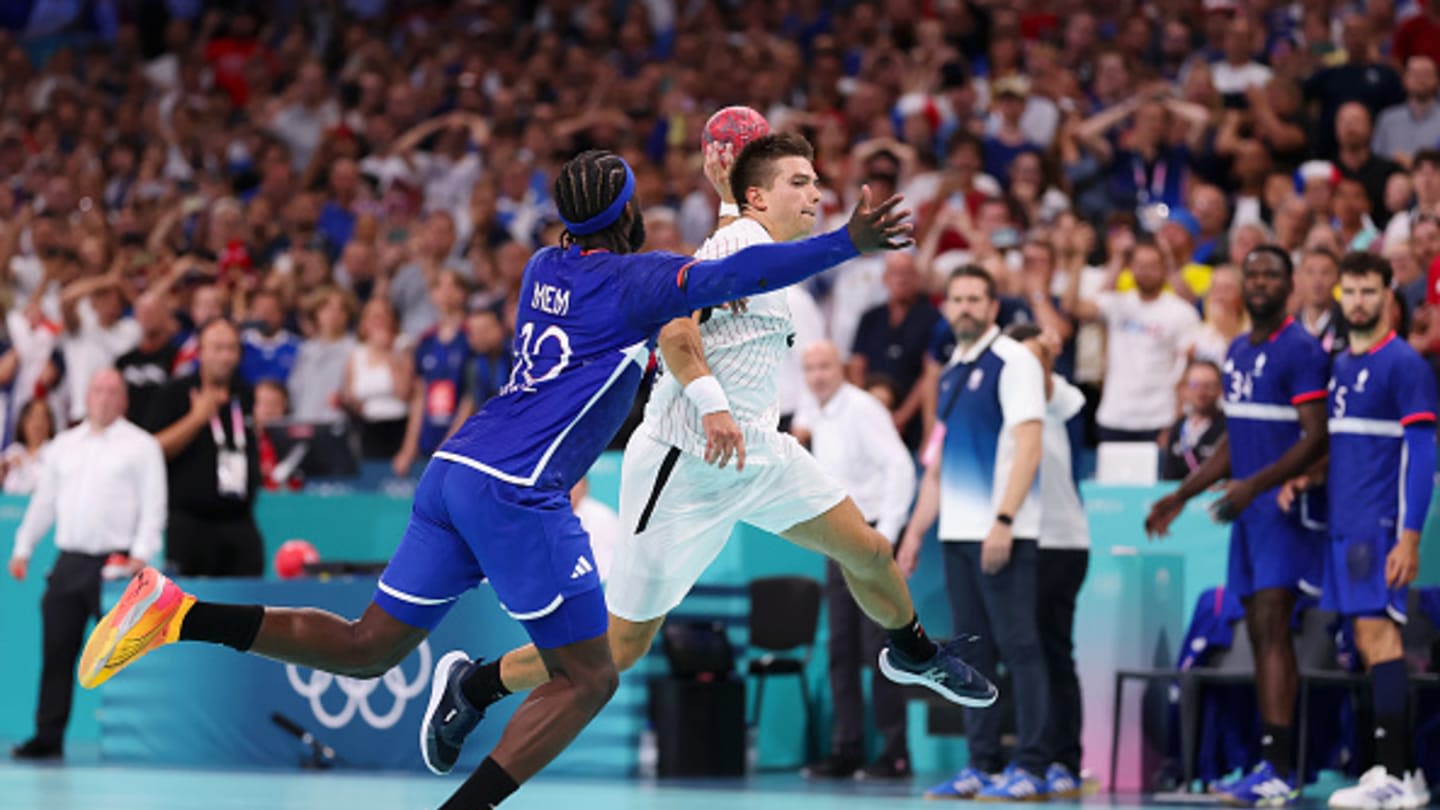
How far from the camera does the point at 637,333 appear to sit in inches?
273

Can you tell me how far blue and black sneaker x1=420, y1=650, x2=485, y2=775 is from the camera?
758 centimetres

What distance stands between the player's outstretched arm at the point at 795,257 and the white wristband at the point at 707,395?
737 mm

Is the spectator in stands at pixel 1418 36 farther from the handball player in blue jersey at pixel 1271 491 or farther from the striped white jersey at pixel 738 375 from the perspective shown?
the striped white jersey at pixel 738 375

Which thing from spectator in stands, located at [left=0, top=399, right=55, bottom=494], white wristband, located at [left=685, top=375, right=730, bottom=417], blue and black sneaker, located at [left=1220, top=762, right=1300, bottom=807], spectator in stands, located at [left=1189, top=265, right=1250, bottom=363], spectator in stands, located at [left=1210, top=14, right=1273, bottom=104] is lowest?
blue and black sneaker, located at [left=1220, top=762, right=1300, bottom=807]

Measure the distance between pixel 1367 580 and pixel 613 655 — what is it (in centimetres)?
463

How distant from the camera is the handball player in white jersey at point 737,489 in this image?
7840 millimetres

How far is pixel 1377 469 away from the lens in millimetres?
10797

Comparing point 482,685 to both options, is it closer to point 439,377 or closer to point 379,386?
point 439,377

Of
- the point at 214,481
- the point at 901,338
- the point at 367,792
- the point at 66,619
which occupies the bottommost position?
the point at 367,792

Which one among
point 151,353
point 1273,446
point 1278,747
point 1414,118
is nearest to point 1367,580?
point 1273,446

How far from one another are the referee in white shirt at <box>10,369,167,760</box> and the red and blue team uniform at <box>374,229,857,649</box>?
7.20m

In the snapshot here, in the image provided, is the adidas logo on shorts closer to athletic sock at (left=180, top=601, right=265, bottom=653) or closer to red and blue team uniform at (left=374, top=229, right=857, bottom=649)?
red and blue team uniform at (left=374, top=229, right=857, bottom=649)

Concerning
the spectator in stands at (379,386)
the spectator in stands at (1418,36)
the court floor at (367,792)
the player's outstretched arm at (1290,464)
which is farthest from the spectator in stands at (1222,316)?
the spectator in stands at (379,386)

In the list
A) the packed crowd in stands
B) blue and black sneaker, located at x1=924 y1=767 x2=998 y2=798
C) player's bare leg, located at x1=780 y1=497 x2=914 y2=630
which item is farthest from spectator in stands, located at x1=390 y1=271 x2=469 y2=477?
player's bare leg, located at x1=780 y1=497 x2=914 y2=630
